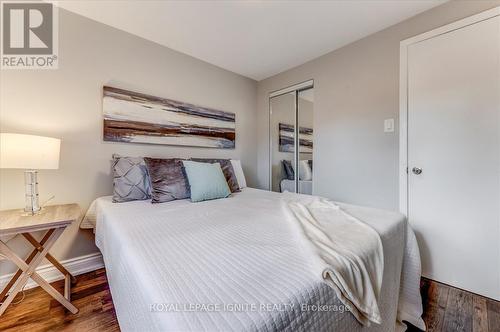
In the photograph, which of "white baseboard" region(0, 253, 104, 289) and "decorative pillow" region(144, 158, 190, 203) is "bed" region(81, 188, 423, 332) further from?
"white baseboard" region(0, 253, 104, 289)

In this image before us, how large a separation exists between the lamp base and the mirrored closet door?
2564mm

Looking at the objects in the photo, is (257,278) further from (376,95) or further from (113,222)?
(376,95)

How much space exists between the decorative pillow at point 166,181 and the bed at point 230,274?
0.33 m

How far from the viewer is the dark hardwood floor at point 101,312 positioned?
1250 millimetres

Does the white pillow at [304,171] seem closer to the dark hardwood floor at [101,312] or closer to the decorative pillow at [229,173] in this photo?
the decorative pillow at [229,173]

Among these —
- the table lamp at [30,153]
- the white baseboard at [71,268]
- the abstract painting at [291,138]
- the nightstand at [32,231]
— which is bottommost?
the white baseboard at [71,268]

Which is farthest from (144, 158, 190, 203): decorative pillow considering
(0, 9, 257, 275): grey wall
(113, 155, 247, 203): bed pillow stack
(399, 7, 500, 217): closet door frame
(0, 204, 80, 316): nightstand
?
(399, 7, 500, 217): closet door frame

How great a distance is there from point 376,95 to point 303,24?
1007 millimetres

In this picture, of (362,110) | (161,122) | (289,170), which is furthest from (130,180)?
(362,110)

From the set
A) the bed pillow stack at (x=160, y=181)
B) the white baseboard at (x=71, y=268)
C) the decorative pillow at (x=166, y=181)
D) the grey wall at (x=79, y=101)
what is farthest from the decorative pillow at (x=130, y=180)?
the white baseboard at (x=71, y=268)

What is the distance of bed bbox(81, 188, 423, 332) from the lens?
0.54 m

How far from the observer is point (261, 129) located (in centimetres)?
333

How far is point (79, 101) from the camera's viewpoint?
1842 mm

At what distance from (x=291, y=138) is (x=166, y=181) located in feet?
6.03
